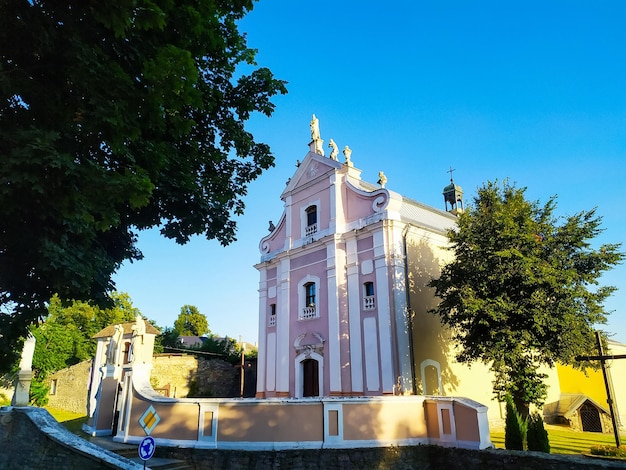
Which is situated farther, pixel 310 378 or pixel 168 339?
pixel 168 339

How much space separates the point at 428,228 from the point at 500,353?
7484mm

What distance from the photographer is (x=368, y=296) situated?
60.6 feet

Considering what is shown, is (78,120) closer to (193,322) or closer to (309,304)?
(309,304)

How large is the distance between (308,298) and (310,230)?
10.6ft

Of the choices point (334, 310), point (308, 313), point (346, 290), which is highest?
point (346, 290)

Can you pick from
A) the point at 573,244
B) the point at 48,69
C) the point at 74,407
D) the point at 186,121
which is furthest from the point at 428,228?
the point at 74,407

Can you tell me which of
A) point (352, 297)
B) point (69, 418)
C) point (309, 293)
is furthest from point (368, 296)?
point (69, 418)

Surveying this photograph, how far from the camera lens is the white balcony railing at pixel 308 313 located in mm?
20112

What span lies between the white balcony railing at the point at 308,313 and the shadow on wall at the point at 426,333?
4.37 m

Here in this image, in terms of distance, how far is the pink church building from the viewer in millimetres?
17406

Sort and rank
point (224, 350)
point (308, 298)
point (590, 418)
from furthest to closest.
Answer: point (224, 350), point (590, 418), point (308, 298)

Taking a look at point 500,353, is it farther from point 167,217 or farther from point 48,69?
point 48,69

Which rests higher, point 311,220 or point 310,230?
point 311,220

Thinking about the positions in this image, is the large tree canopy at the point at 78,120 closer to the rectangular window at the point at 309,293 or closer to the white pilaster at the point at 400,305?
the white pilaster at the point at 400,305
